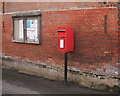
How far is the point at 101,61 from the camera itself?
4359mm

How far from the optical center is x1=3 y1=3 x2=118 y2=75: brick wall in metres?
4.18

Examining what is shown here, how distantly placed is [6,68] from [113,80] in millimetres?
4769

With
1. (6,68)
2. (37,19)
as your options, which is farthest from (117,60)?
(6,68)

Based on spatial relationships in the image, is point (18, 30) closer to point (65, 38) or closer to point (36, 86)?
point (36, 86)

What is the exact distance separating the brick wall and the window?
0.25m

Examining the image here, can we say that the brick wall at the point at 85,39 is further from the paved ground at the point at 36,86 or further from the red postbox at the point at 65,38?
the paved ground at the point at 36,86

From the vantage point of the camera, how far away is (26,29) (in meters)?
5.99

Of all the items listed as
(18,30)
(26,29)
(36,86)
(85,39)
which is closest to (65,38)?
(85,39)

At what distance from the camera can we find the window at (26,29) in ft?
18.5

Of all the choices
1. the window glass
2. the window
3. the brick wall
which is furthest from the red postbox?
the window glass

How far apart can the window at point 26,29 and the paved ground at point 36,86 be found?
4.86 feet

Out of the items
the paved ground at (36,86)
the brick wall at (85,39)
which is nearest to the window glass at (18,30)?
the brick wall at (85,39)

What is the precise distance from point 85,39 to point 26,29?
2656 millimetres

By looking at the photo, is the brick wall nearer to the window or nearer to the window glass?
the window
